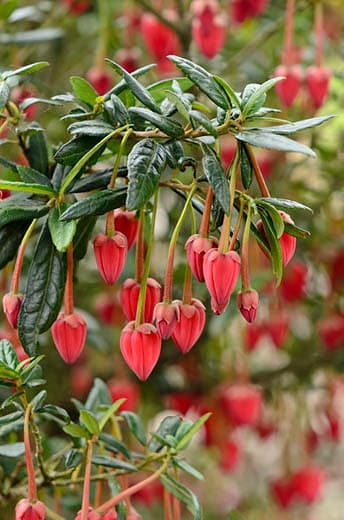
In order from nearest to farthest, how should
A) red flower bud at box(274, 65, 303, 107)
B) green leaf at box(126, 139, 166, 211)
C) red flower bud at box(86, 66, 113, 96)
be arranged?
green leaf at box(126, 139, 166, 211), red flower bud at box(274, 65, 303, 107), red flower bud at box(86, 66, 113, 96)

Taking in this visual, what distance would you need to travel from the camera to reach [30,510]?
588 millimetres

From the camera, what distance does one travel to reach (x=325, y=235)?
135 cm

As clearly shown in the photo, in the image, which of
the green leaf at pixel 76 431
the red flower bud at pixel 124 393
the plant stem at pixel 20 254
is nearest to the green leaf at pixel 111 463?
the green leaf at pixel 76 431

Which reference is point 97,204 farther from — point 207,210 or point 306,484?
point 306,484

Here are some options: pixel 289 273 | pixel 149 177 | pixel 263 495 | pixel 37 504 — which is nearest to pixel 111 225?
pixel 149 177

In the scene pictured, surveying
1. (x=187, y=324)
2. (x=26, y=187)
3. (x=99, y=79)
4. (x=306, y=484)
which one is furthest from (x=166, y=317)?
(x=306, y=484)

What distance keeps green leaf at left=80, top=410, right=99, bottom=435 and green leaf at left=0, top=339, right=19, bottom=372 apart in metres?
0.06

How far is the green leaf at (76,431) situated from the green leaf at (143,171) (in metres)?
0.18

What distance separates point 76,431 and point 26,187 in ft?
0.58

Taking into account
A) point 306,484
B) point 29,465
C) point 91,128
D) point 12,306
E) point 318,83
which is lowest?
point 306,484

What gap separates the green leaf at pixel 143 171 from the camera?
531 millimetres

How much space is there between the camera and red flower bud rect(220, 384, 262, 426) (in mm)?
1271

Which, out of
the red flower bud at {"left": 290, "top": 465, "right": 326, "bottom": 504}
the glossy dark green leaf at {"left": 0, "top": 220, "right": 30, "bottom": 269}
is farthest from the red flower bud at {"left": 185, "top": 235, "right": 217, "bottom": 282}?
the red flower bud at {"left": 290, "top": 465, "right": 326, "bottom": 504}

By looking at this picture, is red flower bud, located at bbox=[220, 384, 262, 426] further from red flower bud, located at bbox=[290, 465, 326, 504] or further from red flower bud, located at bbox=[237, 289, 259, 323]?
red flower bud, located at bbox=[237, 289, 259, 323]
